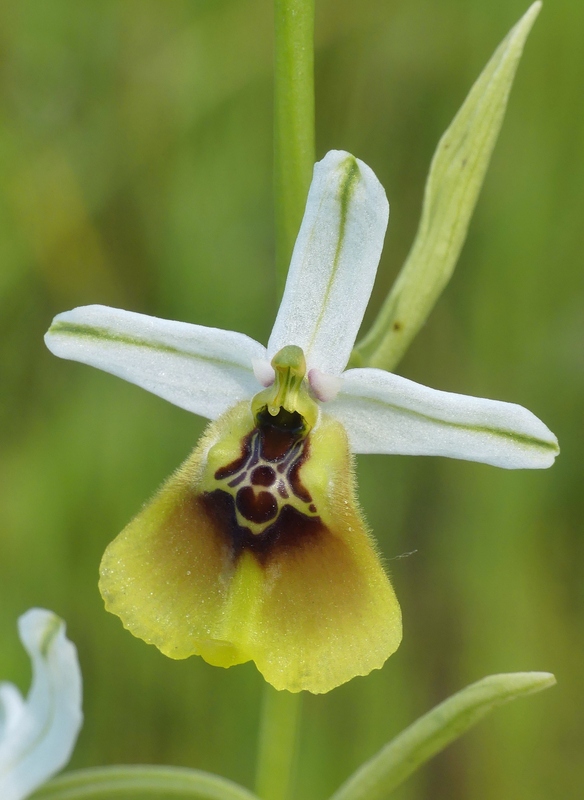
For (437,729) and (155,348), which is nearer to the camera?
(155,348)

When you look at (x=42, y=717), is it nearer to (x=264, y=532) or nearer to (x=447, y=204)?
(x=264, y=532)

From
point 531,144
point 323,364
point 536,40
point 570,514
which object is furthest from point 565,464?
point 323,364

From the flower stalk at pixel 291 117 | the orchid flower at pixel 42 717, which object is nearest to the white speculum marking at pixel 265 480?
the flower stalk at pixel 291 117

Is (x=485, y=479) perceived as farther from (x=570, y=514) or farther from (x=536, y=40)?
(x=536, y=40)

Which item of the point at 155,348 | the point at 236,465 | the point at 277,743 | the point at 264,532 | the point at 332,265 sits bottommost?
the point at 277,743

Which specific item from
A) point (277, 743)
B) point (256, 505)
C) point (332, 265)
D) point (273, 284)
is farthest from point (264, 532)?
point (273, 284)

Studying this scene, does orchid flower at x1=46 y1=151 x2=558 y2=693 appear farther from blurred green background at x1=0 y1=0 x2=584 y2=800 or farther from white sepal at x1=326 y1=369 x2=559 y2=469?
blurred green background at x1=0 y1=0 x2=584 y2=800

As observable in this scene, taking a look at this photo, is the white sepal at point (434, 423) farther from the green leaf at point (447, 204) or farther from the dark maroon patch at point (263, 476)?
the green leaf at point (447, 204)
